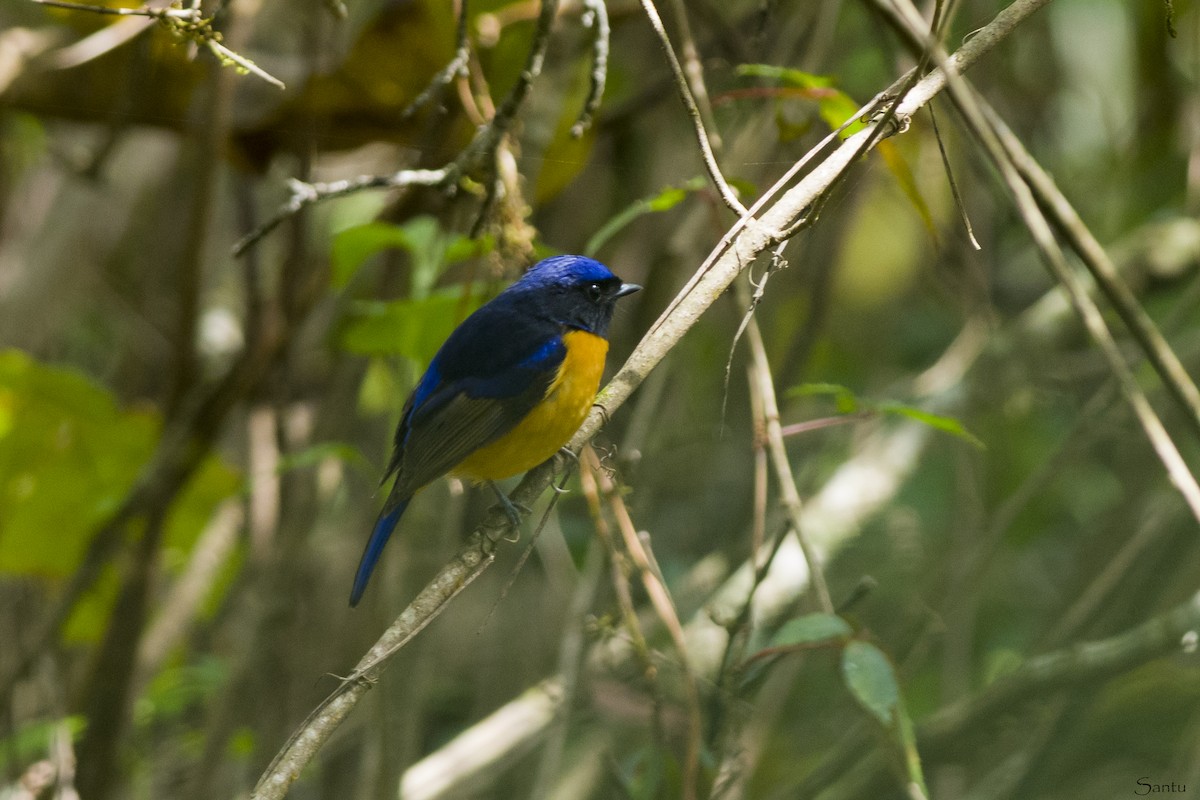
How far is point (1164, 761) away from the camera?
3775 mm

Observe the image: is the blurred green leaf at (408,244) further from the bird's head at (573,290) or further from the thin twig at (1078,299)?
the thin twig at (1078,299)

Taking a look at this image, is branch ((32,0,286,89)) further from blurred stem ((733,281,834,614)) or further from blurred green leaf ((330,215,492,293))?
blurred stem ((733,281,834,614))

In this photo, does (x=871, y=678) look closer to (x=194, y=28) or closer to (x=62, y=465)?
(x=194, y=28)

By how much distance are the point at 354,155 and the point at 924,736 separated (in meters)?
2.56

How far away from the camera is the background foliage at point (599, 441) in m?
3.34

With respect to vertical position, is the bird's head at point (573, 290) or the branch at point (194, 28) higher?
the branch at point (194, 28)

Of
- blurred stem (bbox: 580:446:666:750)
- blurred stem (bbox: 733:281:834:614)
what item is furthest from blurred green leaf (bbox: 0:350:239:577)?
blurred stem (bbox: 733:281:834:614)

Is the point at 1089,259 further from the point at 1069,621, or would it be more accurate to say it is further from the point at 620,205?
the point at 620,205

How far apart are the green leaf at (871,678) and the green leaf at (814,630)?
0.04 meters

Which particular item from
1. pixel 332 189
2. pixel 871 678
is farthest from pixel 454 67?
pixel 871 678

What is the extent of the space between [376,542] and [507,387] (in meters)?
0.52

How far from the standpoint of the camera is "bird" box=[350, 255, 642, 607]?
3047mm

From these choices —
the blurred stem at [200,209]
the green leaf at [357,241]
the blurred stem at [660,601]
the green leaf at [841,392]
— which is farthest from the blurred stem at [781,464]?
the blurred stem at [200,209]

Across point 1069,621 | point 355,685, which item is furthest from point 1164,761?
point 355,685
